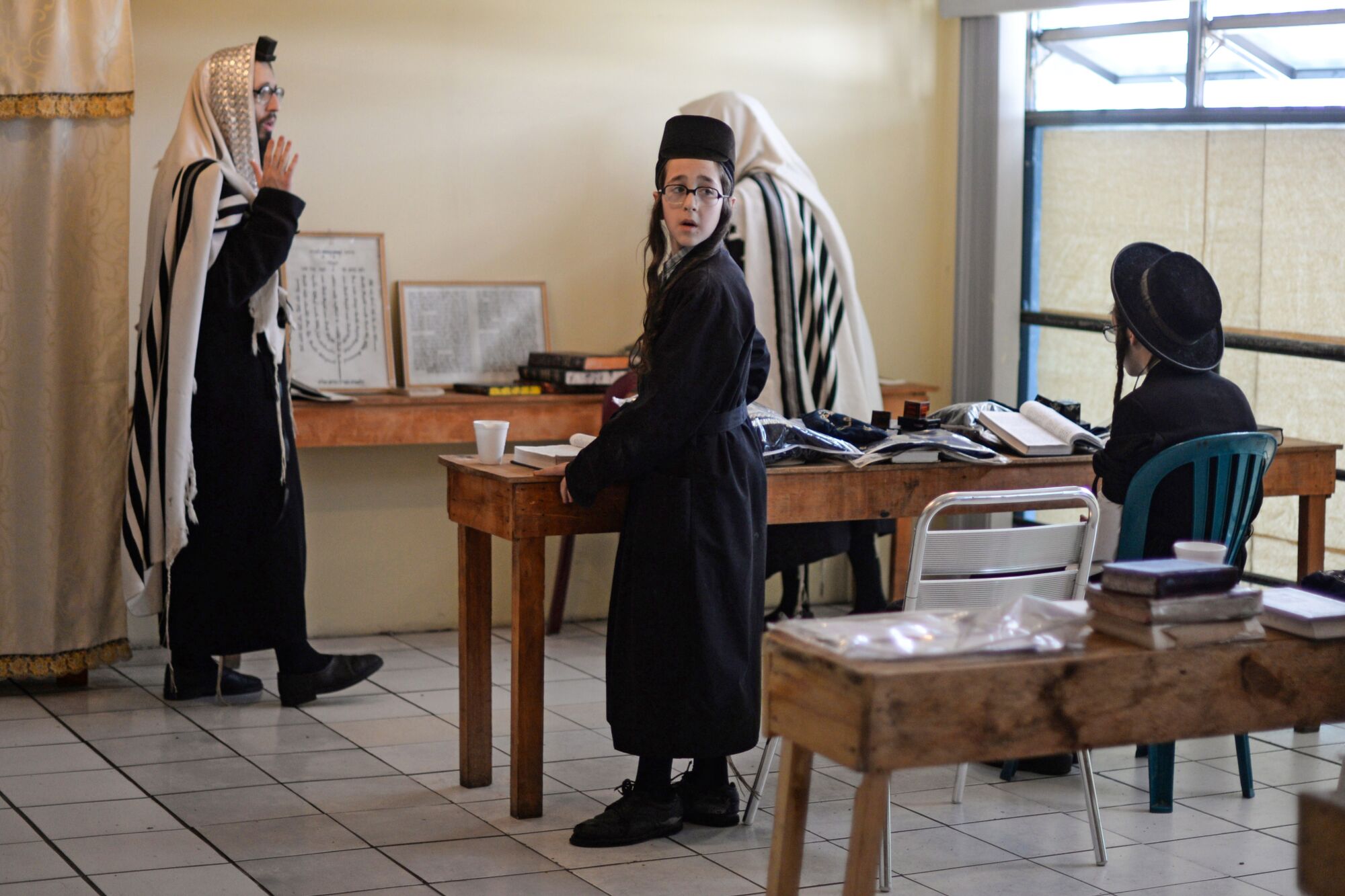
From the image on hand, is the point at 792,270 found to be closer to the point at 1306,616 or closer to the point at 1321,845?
the point at 1306,616

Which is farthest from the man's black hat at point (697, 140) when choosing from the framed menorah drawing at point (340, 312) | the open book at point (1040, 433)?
the framed menorah drawing at point (340, 312)

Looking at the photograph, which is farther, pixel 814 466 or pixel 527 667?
pixel 814 466

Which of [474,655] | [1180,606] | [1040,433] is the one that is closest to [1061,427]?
[1040,433]

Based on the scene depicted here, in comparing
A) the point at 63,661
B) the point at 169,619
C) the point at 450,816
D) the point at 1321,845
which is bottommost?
the point at 450,816

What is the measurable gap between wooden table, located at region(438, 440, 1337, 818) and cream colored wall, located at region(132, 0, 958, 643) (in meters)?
1.78

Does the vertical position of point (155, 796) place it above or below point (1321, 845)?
below

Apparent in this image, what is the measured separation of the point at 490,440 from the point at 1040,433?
1516 mm

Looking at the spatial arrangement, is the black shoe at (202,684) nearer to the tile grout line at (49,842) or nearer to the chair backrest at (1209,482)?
the tile grout line at (49,842)

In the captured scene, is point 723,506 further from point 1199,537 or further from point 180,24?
point 180,24

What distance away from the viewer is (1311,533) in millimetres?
4668

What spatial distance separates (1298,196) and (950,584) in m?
2.45

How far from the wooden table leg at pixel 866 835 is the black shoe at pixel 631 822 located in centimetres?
125

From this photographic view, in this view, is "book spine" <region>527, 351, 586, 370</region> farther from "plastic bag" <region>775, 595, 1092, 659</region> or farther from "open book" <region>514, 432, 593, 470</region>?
"plastic bag" <region>775, 595, 1092, 659</region>

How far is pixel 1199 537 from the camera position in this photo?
389 cm
